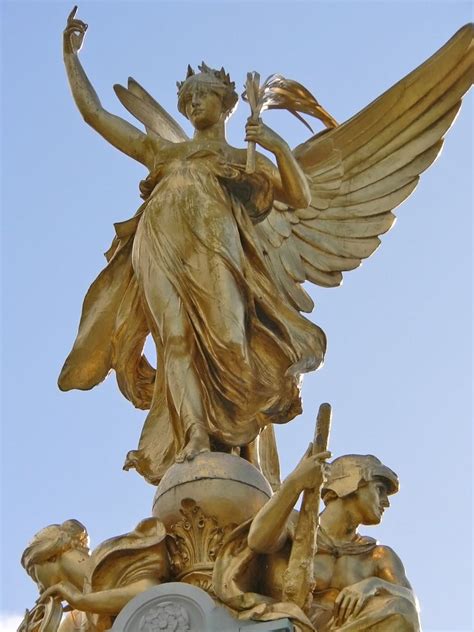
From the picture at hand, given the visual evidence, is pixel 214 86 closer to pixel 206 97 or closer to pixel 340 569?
pixel 206 97

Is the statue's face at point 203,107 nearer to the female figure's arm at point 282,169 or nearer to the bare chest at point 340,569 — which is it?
the female figure's arm at point 282,169

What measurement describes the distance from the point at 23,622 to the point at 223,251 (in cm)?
288

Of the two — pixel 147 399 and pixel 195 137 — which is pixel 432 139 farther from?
pixel 147 399

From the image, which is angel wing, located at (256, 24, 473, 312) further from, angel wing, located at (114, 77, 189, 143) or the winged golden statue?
angel wing, located at (114, 77, 189, 143)

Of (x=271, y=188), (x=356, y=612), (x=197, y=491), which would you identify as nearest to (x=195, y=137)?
(x=271, y=188)

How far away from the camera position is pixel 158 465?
13648mm

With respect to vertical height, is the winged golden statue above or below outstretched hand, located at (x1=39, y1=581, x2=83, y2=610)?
above

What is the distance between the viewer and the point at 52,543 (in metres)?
13.0

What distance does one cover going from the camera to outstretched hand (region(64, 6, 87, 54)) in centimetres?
1520

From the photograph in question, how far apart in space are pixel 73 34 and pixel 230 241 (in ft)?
7.40

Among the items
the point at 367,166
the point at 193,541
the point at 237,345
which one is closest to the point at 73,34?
the point at 367,166

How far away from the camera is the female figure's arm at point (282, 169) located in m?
13.9

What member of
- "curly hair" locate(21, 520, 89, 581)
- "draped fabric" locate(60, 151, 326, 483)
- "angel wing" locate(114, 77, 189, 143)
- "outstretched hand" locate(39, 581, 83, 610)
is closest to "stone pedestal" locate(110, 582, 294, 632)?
"outstretched hand" locate(39, 581, 83, 610)

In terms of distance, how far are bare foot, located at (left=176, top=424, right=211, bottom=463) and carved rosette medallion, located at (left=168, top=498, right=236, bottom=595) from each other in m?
0.42
